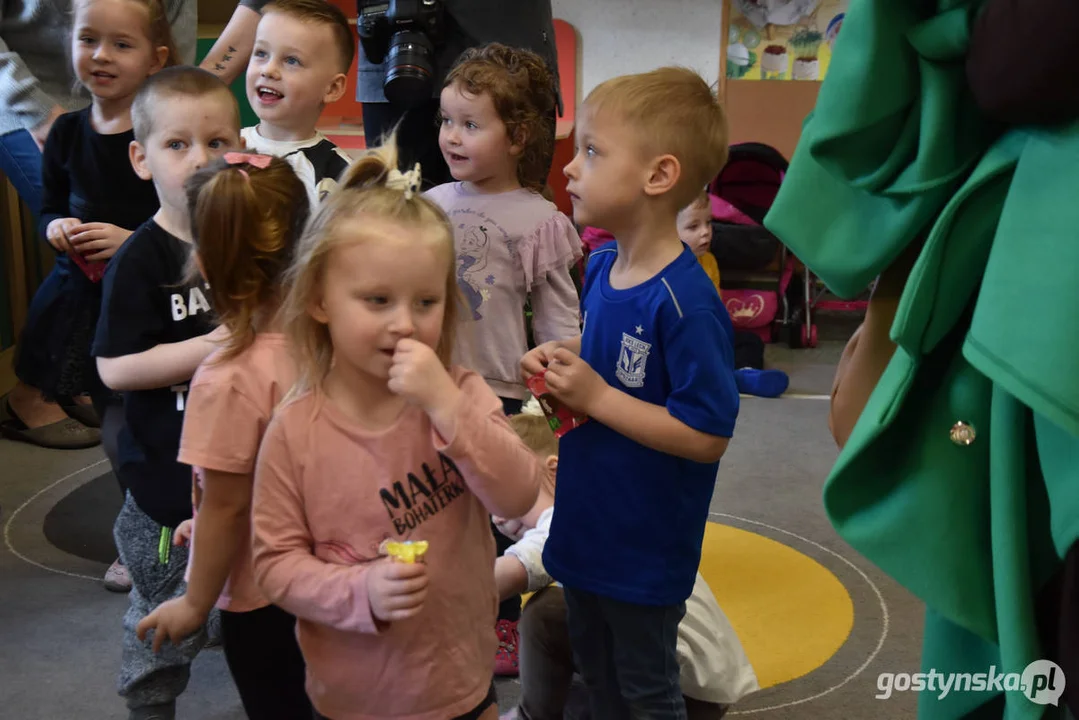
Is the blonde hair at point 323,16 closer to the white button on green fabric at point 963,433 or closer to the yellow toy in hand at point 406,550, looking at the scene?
the yellow toy in hand at point 406,550

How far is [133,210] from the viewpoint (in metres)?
2.29

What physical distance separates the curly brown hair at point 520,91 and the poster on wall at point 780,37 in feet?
11.9

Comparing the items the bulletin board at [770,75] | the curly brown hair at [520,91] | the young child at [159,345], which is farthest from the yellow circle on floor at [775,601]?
the bulletin board at [770,75]

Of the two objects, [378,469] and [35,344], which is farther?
[35,344]

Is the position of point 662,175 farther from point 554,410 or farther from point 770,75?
point 770,75

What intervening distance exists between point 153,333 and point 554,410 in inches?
26.9

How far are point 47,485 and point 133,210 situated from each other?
1.26 metres

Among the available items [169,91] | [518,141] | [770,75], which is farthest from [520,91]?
[770,75]

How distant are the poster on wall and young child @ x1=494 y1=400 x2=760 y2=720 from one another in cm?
431

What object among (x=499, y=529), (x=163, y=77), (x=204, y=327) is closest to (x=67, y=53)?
(x=163, y=77)

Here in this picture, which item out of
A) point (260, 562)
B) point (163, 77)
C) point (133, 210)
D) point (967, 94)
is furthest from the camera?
point (133, 210)

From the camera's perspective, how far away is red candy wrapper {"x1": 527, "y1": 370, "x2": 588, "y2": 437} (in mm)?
1483

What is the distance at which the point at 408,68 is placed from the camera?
218cm

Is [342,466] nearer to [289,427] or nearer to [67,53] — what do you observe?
[289,427]
